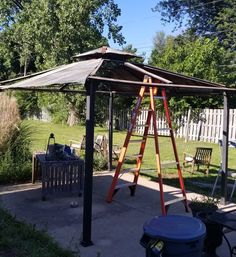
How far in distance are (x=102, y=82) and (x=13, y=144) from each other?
4.42 metres

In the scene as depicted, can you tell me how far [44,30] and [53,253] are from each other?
1821 centimetres

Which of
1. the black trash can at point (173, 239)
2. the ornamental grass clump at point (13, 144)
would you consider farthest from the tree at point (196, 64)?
the black trash can at point (173, 239)

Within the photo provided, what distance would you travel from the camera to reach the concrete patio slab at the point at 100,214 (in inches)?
195

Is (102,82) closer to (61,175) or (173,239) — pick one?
(173,239)

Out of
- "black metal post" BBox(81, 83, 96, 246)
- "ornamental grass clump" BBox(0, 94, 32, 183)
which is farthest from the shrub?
"black metal post" BBox(81, 83, 96, 246)

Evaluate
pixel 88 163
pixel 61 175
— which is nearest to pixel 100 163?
pixel 61 175

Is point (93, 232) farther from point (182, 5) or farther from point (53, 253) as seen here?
point (182, 5)

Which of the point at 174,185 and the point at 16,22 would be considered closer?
the point at 174,185

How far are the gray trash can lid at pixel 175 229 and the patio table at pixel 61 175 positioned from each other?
3793 millimetres

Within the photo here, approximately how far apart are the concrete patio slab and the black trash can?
1.31m

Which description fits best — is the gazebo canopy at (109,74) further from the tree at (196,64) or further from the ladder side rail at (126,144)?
the tree at (196,64)

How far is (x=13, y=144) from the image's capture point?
8844 millimetres

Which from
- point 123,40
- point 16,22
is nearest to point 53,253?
point 123,40

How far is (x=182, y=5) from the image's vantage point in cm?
3825
